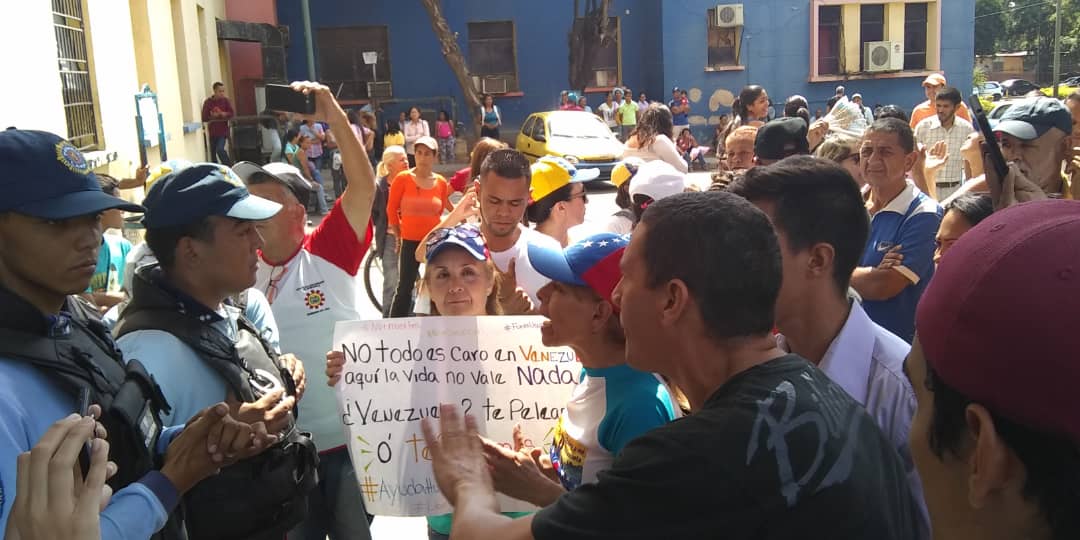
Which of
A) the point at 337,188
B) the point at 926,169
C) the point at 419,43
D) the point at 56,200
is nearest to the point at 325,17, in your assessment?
the point at 419,43

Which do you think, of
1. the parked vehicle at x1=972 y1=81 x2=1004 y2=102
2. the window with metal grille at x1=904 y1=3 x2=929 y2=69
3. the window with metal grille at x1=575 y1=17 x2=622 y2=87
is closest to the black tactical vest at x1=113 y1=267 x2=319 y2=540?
the window with metal grille at x1=575 y1=17 x2=622 y2=87

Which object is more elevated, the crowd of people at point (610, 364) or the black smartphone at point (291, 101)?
the black smartphone at point (291, 101)

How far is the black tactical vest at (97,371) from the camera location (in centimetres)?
186

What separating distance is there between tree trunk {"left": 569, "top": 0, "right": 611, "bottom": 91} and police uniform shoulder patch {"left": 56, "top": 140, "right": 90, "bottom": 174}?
2525 cm

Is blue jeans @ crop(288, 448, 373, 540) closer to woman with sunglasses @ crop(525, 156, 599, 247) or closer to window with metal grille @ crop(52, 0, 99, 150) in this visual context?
woman with sunglasses @ crop(525, 156, 599, 247)

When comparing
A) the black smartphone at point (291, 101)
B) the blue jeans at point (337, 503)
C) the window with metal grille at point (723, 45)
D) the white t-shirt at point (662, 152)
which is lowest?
the blue jeans at point (337, 503)

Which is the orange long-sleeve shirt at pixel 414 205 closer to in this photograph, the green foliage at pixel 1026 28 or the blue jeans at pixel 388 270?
the blue jeans at pixel 388 270

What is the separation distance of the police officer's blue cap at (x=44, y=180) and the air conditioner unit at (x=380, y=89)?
26.2 m

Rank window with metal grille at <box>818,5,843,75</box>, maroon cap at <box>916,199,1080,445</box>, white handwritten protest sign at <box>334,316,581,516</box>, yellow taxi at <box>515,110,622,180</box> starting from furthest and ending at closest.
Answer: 1. window with metal grille at <box>818,5,843,75</box>
2. yellow taxi at <box>515,110,622,180</box>
3. white handwritten protest sign at <box>334,316,581,516</box>
4. maroon cap at <box>916,199,1080,445</box>

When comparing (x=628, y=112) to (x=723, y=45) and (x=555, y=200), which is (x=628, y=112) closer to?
(x=723, y=45)

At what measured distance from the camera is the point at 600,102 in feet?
95.2

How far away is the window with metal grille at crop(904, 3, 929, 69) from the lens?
93.2 ft

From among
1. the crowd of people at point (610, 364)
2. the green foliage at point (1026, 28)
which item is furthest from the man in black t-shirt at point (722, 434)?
the green foliage at point (1026, 28)

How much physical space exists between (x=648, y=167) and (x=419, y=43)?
24.0 metres
